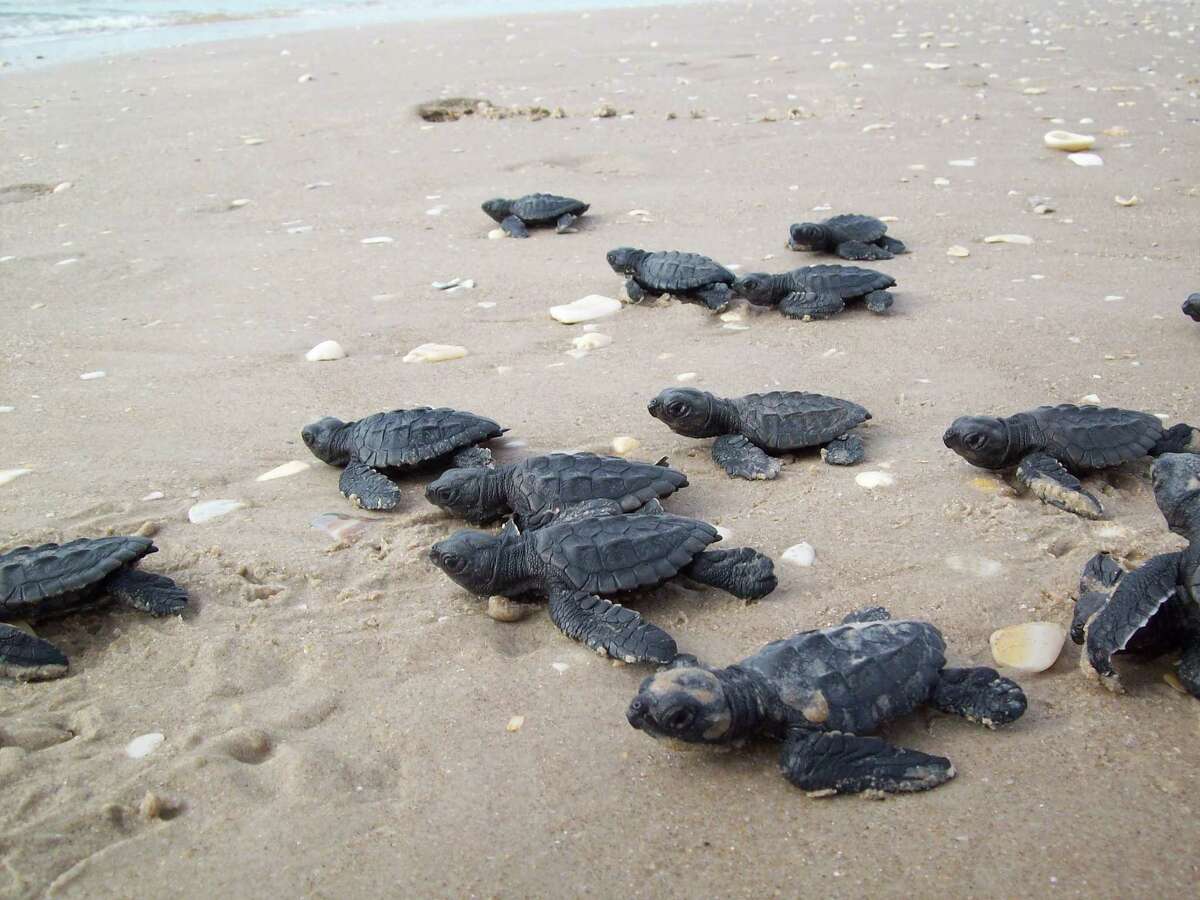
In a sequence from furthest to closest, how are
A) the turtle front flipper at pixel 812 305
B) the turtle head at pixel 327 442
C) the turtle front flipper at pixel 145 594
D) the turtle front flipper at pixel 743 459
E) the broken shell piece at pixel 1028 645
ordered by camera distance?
the turtle front flipper at pixel 812 305, the turtle head at pixel 327 442, the turtle front flipper at pixel 743 459, the turtle front flipper at pixel 145 594, the broken shell piece at pixel 1028 645

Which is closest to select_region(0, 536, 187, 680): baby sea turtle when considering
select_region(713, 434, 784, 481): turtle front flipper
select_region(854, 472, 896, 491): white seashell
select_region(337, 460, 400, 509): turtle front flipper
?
select_region(337, 460, 400, 509): turtle front flipper

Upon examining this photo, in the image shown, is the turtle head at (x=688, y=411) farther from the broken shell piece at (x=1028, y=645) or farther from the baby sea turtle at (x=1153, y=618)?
the baby sea turtle at (x=1153, y=618)

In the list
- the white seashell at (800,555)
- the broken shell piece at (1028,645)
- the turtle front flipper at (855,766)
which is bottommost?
the white seashell at (800,555)

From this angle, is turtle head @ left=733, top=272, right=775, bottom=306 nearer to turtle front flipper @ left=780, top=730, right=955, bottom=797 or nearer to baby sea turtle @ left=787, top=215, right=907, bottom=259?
baby sea turtle @ left=787, top=215, right=907, bottom=259

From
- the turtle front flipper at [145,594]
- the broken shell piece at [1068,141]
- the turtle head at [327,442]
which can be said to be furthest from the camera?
the broken shell piece at [1068,141]

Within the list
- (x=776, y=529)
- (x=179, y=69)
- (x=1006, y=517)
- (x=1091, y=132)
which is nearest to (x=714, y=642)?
(x=776, y=529)

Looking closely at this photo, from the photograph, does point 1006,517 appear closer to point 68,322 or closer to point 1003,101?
point 68,322

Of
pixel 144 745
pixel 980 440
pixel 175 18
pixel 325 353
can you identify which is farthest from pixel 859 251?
pixel 175 18

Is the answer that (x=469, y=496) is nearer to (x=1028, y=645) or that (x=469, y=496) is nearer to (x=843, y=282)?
(x=1028, y=645)

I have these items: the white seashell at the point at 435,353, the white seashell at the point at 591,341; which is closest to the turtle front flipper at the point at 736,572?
the white seashell at the point at 591,341
